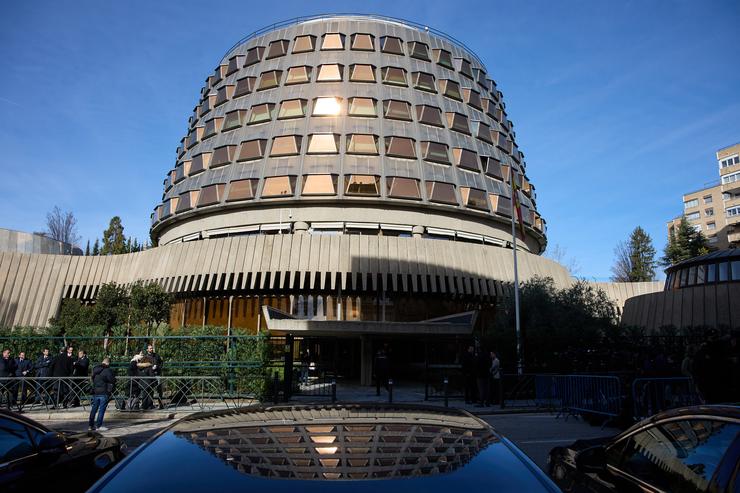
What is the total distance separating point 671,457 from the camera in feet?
13.4

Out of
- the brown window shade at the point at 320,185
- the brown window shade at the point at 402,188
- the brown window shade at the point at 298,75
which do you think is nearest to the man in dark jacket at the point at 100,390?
the brown window shade at the point at 320,185

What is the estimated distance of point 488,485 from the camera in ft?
7.08

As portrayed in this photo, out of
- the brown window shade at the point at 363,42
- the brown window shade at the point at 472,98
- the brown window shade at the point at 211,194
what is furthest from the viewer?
the brown window shade at the point at 472,98

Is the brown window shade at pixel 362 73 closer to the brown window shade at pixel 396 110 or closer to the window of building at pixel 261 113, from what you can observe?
the brown window shade at pixel 396 110

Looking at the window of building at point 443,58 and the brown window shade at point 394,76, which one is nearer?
the brown window shade at point 394,76

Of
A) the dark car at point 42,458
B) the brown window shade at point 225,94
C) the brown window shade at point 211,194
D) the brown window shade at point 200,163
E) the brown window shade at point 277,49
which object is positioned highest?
the brown window shade at point 277,49

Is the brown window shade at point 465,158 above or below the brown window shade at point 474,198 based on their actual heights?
above

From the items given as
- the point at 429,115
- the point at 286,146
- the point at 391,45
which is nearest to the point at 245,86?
the point at 286,146

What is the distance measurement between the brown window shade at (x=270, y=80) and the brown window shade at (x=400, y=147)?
10.5 m

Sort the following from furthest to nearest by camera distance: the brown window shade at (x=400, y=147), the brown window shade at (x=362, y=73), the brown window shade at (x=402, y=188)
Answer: the brown window shade at (x=362, y=73) → the brown window shade at (x=400, y=147) → the brown window shade at (x=402, y=188)

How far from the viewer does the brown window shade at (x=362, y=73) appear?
40656mm

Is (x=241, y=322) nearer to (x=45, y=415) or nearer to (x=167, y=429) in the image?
(x=45, y=415)

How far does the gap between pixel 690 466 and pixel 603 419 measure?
11899mm

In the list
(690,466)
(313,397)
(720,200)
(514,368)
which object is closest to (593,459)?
(690,466)
